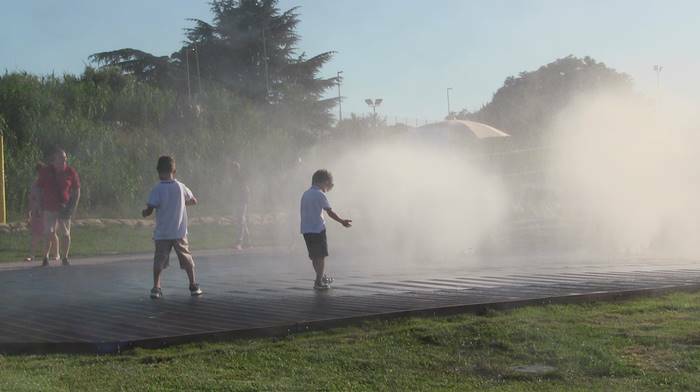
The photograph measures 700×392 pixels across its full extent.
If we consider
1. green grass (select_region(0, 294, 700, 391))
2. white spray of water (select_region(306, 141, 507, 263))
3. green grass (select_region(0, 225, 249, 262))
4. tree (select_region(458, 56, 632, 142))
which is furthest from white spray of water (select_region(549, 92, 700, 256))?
tree (select_region(458, 56, 632, 142))

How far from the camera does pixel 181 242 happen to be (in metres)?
10.9

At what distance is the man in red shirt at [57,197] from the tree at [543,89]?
169 ft

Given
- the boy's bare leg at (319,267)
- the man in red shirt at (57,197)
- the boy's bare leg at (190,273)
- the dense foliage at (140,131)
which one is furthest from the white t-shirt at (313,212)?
the dense foliage at (140,131)

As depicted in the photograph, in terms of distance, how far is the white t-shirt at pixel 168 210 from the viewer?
10734 millimetres

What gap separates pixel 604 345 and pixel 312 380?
7.87 feet

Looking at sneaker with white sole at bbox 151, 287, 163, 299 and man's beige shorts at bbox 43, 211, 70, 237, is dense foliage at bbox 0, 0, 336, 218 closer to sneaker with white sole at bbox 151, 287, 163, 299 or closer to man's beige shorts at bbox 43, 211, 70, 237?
man's beige shorts at bbox 43, 211, 70, 237

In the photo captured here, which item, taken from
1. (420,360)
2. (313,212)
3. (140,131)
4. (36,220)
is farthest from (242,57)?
(420,360)

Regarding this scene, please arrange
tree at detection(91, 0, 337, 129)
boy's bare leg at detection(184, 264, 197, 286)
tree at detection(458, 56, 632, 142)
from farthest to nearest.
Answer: tree at detection(458, 56, 632, 142), tree at detection(91, 0, 337, 129), boy's bare leg at detection(184, 264, 197, 286)

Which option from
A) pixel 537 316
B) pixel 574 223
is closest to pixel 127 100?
pixel 574 223

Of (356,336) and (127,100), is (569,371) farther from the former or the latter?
(127,100)

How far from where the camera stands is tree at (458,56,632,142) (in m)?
69.5

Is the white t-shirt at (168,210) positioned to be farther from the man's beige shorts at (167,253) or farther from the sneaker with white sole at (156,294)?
the sneaker with white sole at (156,294)

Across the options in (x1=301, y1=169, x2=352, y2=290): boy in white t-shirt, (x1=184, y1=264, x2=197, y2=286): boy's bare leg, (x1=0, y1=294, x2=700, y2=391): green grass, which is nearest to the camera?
(x1=0, y1=294, x2=700, y2=391): green grass

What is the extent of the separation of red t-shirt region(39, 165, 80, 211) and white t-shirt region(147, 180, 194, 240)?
614 centimetres
